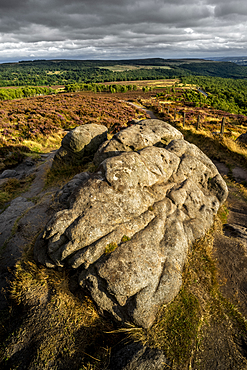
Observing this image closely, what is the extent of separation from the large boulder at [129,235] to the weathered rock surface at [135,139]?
2.25m

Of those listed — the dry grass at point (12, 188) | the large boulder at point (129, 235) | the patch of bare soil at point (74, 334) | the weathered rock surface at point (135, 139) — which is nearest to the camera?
the patch of bare soil at point (74, 334)

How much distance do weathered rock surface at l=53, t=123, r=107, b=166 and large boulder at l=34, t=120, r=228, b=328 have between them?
8156 millimetres

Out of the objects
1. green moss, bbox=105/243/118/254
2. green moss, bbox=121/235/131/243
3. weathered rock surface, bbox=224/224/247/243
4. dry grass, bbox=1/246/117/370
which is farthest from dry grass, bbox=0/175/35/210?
weathered rock surface, bbox=224/224/247/243

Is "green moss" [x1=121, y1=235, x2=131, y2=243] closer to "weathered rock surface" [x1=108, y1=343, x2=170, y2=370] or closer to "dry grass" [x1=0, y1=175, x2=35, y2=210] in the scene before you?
"weathered rock surface" [x1=108, y1=343, x2=170, y2=370]

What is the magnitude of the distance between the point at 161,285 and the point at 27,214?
28.6 ft

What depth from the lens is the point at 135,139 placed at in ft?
37.3

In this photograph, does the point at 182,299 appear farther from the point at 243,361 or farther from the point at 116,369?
the point at 116,369

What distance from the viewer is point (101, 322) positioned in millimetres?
5965

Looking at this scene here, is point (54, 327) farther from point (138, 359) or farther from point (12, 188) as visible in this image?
point (12, 188)

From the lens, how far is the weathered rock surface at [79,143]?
15.8 metres

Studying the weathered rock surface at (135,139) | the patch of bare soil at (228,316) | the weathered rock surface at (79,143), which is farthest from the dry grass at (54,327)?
the weathered rock surface at (79,143)

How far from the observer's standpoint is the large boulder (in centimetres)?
584

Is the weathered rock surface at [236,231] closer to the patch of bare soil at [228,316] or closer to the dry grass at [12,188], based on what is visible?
the patch of bare soil at [228,316]

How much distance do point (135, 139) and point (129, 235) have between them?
647 cm
